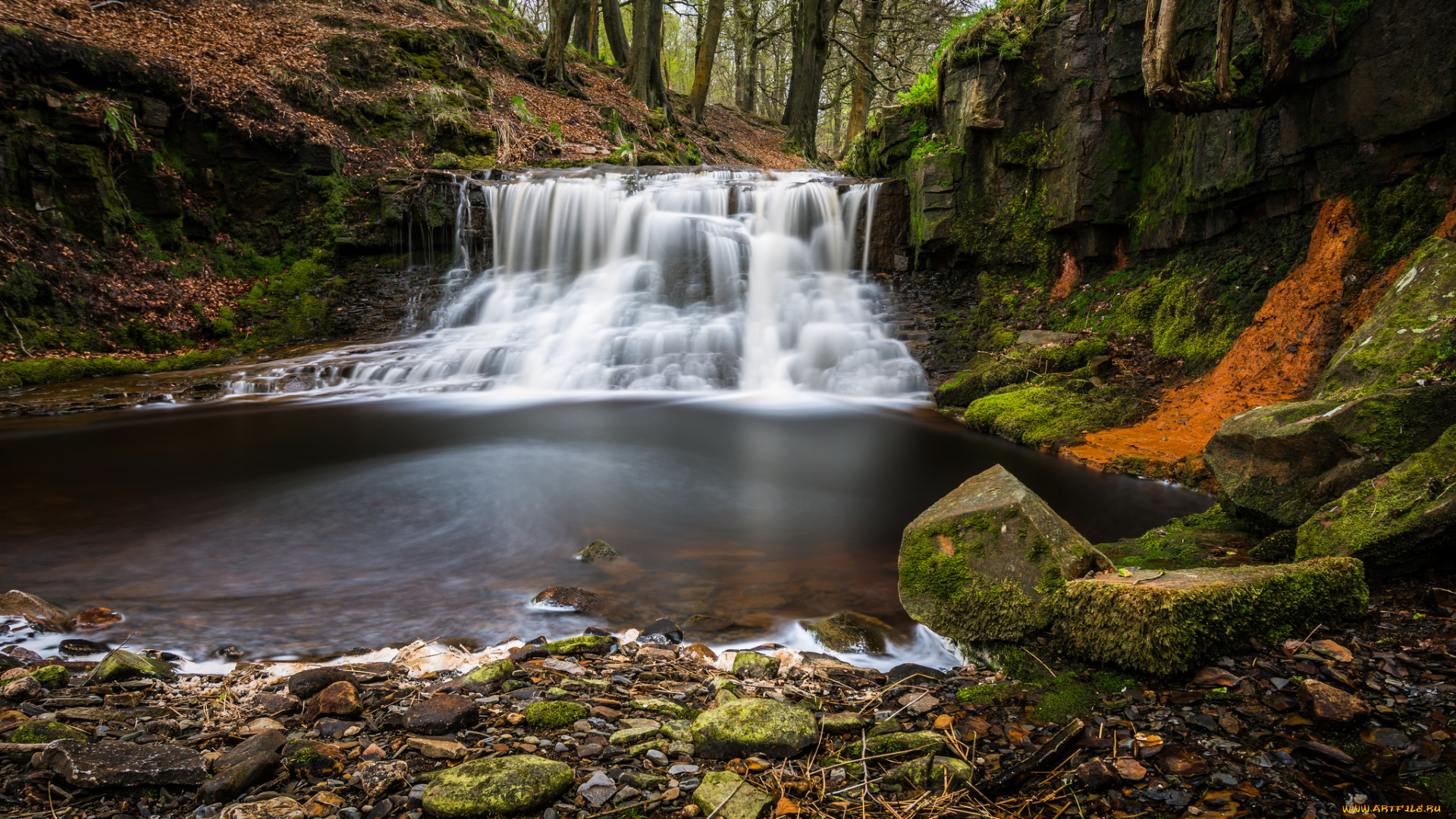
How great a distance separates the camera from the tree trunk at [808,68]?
2059 cm

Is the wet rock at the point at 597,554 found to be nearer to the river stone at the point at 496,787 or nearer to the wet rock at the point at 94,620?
the wet rock at the point at 94,620

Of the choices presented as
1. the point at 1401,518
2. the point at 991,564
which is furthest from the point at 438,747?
the point at 1401,518

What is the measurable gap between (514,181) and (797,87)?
1164 cm

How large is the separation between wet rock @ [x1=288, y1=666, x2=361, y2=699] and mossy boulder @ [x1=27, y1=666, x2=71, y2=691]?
84 cm

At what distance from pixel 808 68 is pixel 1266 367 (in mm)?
18311

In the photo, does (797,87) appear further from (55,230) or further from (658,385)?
(55,230)

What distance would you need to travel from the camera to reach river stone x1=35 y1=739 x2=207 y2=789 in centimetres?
187

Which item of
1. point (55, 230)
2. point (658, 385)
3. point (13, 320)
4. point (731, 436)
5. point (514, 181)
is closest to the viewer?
point (731, 436)

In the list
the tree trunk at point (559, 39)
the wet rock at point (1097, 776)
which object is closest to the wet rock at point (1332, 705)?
the wet rock at point (1097, 776)

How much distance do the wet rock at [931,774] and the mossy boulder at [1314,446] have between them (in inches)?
121

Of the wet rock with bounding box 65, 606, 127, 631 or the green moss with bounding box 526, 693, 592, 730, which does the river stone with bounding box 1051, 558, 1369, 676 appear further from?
the wet rock with bounding box 65, 606, 127, 631

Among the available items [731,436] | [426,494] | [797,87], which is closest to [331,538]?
[426,494]

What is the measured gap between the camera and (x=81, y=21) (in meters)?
12.2

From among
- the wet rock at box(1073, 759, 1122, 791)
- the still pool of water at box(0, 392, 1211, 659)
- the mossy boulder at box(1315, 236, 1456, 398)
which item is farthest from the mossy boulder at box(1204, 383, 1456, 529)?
the wet rock at box(1073, 759, 1122, 791)
